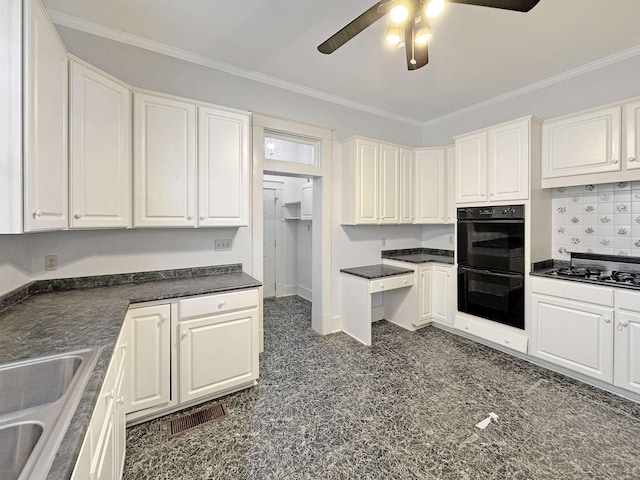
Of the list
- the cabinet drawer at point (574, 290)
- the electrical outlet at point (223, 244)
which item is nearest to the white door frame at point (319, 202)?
the electrical outlet at point (223, 244)

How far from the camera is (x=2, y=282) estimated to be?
5.43 ft

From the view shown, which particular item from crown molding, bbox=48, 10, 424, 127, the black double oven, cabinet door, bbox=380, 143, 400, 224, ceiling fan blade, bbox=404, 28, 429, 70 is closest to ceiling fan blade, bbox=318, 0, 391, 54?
ceiling fan blade, bbox=404, 28, 429, 70

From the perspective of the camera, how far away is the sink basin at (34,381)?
1.03 meters

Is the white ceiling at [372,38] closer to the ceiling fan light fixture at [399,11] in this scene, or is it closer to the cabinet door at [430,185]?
the ceiling fan light fixture at [399,11]

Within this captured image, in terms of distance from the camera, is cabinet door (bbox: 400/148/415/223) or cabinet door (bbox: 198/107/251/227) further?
cabinet door (bbox: 400/148/415/223)

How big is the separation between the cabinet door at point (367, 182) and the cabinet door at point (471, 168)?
0.98 meters

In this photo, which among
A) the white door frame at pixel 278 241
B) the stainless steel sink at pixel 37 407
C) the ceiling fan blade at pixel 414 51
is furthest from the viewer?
the white door frame at pixel 278 241

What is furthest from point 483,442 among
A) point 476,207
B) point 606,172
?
point 606,172

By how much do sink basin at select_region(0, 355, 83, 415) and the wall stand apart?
4.49 metres

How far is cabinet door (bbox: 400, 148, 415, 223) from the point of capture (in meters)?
3.80

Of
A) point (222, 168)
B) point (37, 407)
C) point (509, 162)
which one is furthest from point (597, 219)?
point (37, 407)

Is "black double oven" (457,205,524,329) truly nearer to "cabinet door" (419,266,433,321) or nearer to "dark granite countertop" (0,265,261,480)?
"cabinet door" (419,266,433,321)

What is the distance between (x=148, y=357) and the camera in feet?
6.31

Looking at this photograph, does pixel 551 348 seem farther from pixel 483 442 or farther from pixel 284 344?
pixel 284 344
